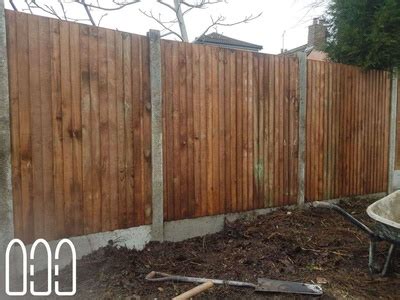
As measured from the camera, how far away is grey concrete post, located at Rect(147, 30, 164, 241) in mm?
3305

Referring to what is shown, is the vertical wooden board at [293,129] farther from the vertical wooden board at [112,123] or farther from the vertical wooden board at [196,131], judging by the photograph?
the vertical wooden board at [112,123]

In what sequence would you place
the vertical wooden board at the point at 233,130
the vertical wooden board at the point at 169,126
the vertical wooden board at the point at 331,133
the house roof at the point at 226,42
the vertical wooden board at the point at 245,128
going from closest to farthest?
the vertical wooden board at the point at 169,126
the vertical wooden board at the point at 233,130
the vertical wooden board at the point at 245,128
the vertical wooden board at the point at 331,133
the house roof at the point at 226,42

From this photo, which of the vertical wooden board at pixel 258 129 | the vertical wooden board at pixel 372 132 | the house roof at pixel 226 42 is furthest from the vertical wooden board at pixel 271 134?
the house roof at pixel 226 42

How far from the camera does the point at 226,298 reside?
2482mm

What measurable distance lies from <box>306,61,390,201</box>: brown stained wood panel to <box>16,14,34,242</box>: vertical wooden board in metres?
3.53

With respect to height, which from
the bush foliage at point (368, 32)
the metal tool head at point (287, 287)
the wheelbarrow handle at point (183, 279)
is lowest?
the metal tool head at point (287, 287)

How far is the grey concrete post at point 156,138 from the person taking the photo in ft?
10.8

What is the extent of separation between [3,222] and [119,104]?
1.37m

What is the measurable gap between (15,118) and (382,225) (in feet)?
10.3

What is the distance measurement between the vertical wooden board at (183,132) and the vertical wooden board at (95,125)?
875 millimetres

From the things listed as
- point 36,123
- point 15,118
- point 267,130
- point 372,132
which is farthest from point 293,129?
point 15,118

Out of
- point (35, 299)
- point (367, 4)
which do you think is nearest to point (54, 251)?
point (35, 299)

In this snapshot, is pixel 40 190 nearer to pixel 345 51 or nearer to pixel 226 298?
pixel 226 298

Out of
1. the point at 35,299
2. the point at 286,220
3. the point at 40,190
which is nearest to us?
the point at 35,299
